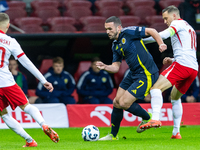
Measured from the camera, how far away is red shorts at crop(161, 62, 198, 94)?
16.1ft

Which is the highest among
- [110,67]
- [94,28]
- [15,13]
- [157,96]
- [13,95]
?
[15,13]

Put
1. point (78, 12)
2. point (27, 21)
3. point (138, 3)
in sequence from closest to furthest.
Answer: point (27, 21) → point (78, 12) → point (138, 3)

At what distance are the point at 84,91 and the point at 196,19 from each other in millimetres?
3167

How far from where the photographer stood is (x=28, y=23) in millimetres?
8930

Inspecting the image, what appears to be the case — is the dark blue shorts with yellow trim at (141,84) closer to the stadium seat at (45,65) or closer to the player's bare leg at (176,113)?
the player's bare leg at (176,113)

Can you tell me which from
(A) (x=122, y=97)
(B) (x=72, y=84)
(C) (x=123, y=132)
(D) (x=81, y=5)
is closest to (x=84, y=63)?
(B) (x=72, y=84)

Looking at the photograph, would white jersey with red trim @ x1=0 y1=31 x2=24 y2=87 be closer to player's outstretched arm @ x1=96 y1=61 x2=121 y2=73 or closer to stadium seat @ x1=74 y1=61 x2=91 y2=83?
player's outstretched arm @ x1=96 y1=61 x2=121 y2=73

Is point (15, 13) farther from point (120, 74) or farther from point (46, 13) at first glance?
point (120, 74)

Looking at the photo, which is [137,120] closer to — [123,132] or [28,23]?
[123,132]

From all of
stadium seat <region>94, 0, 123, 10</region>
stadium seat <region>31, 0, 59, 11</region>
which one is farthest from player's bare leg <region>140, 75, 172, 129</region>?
stadium seat <region>31, 0, 59, 11</region>

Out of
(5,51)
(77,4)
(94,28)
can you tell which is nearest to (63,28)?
(94,28)

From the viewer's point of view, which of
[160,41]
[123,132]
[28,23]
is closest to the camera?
[160,41]

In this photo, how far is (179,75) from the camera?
16.2ft

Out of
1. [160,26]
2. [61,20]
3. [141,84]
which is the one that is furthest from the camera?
[61,20]
